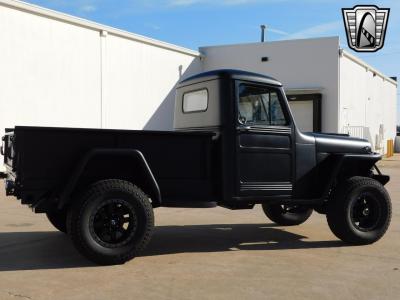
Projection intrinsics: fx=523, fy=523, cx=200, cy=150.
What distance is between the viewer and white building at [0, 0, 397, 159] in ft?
52.2

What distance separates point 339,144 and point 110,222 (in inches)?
127

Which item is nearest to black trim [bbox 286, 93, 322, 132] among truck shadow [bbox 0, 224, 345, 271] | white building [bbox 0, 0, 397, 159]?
white building [bbox 0, 0, 397, 159]

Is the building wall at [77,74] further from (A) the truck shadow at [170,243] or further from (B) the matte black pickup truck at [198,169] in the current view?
(B) the matte black pickup truck at [198,169]

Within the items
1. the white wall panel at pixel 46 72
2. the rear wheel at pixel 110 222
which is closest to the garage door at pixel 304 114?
the white wall panel at pixel 46 72

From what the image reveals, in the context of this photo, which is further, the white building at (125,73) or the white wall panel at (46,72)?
the white building at (125,73)

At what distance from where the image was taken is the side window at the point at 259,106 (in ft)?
20.4

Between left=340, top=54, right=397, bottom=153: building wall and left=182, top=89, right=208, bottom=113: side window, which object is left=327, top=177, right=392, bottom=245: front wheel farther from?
left=340, top=54, right=397, bottom=153: building wall

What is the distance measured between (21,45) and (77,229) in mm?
11982

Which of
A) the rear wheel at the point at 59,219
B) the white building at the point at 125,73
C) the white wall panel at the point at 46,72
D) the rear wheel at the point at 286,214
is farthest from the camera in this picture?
the white building at the point at 125,73

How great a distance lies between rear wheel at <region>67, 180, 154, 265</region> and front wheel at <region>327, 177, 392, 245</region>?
8.20 ft

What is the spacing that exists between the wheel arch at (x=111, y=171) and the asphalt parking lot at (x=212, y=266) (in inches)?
30.4

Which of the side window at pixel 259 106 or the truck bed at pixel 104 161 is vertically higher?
the side window at pixel 259 106

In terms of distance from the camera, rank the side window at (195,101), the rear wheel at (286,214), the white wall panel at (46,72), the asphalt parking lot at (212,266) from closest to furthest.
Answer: the asphalt parking lot at (212,266) → the side window at (195,101) → the rear wheel at (286,214) → the white wall panel at (46,72)

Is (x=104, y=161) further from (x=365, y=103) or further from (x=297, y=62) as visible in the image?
(x=365, y=103)
